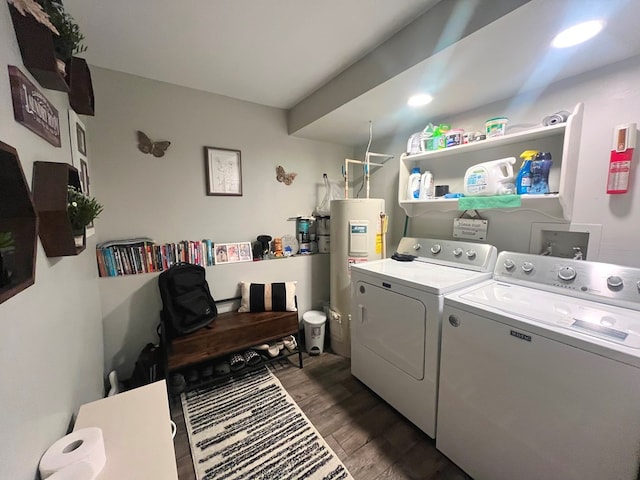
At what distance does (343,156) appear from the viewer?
3.15 metres

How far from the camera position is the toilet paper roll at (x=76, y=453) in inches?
28.0

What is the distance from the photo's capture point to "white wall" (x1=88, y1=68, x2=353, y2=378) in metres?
1.91

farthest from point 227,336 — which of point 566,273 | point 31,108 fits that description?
point 566,273

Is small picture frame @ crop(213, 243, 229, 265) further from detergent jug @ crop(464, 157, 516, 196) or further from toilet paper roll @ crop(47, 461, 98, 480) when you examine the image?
detergent jug @ crop(464, 157, 516, 196)

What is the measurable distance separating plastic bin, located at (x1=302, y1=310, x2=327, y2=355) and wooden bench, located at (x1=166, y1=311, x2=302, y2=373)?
0.79ft

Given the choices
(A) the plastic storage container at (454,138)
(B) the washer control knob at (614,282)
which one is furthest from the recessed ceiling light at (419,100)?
(B) the washer control knob at (614,282)

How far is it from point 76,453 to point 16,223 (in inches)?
27.1

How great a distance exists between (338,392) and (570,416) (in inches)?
56.0

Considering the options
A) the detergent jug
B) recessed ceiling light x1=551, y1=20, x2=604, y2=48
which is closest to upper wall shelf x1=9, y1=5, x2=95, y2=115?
recessed ceiling light x1=551, y1=20, x2=604, y2=48

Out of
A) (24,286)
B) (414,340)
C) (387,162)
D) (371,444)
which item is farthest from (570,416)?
(387,162)

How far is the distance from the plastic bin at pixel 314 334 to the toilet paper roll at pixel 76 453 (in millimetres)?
1838

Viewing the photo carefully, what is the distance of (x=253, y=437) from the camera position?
5.29 feet

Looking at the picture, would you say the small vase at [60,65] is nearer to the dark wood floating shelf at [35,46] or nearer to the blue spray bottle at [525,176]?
the dark wood floating shelf at [35,46]

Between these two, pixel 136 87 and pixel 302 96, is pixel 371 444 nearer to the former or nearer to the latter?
pixel 302 96
